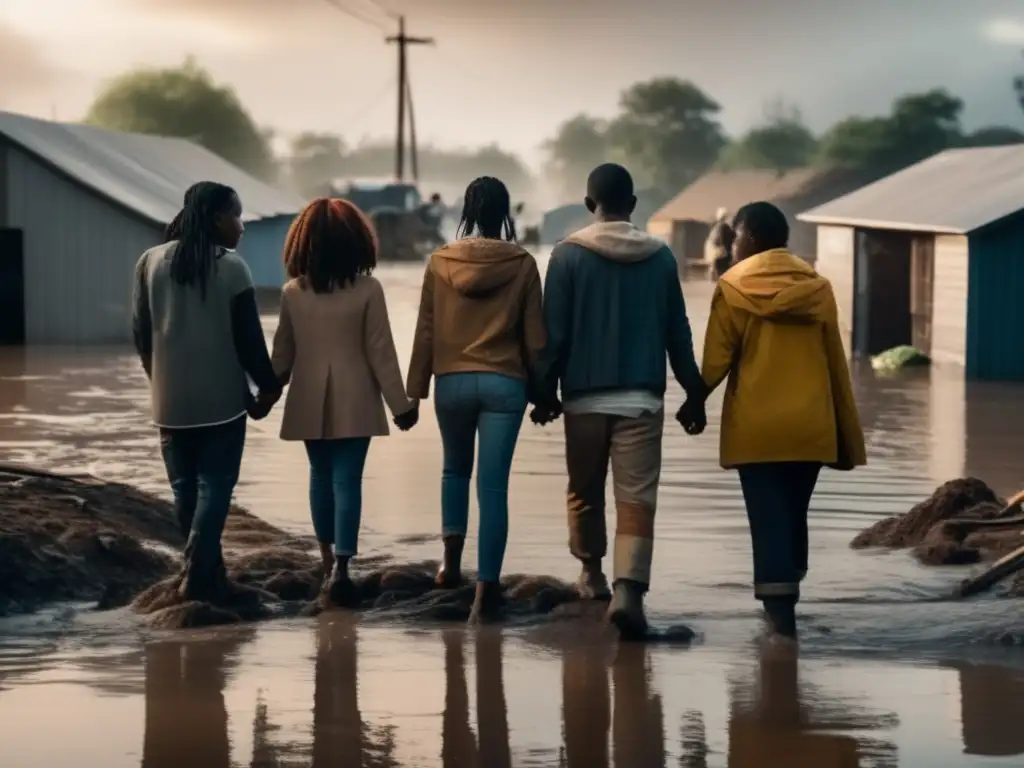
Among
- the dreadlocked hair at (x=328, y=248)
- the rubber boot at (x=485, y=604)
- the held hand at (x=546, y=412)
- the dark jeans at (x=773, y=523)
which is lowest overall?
the rubber boot at (x=485, y=604)

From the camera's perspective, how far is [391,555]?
1089 centimetres

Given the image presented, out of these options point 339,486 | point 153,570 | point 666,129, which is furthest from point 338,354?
point 666,129

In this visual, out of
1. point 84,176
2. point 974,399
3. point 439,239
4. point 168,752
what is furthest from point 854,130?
point 168,752

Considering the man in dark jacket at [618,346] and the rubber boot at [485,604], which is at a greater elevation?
the man in dark jacket at [618,346]

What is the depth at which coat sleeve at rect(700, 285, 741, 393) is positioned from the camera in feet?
27.5

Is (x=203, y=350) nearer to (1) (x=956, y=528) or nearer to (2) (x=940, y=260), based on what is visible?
(1) (x=956, y=528)

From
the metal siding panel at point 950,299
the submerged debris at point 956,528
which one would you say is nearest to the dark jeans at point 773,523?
the submerged debris at point 956,528

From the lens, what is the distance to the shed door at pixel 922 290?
91.2 feet

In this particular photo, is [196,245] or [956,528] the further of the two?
[956,528]

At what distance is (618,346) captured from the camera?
8539 mm

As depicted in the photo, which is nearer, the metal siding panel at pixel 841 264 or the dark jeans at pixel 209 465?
the dark jeans at pixel 209 465

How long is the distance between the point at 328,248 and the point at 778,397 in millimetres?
2026

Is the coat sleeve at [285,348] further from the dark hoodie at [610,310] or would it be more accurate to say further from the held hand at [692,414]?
the held hand at [692,414]

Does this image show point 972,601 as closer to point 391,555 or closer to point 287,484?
point 391,555
